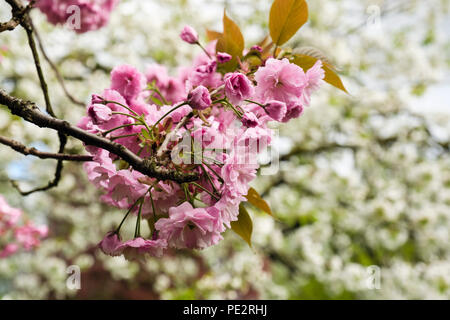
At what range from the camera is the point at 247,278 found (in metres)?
2.74

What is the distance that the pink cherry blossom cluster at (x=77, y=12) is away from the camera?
1.25 m

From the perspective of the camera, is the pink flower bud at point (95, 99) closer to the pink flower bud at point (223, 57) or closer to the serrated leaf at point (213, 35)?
the pink flower bud at point (223, 57)

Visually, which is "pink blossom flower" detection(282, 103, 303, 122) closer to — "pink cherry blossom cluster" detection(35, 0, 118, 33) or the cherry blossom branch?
the cherry blossom branch

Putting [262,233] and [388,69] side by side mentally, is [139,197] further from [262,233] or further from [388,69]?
[388,69]

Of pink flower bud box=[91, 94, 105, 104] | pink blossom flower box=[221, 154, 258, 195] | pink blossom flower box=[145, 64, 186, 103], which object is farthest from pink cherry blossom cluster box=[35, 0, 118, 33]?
pink blossom flower box=[221, 154, 258, 195]

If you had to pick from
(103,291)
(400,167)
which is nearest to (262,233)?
(400,167)

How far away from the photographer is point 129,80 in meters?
0.69

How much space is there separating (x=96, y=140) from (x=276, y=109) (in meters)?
0.28

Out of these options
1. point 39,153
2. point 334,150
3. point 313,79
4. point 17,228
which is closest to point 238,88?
point 313,79

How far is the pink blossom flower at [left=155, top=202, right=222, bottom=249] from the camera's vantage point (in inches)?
21.0

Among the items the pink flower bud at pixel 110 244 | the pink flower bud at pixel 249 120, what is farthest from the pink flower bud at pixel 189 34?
the pink flower bud at pixel 110 244

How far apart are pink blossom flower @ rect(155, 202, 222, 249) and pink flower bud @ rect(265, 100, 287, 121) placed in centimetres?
19

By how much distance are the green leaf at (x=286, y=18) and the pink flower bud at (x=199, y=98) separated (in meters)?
0.26

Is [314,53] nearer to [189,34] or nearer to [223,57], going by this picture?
[223,57]
